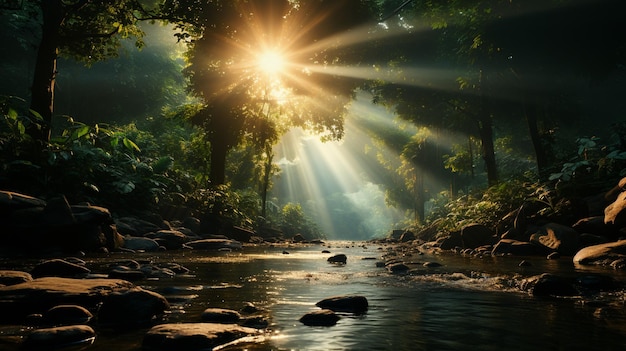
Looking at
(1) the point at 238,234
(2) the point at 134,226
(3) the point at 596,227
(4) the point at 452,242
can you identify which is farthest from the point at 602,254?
(1) the point at 238,234

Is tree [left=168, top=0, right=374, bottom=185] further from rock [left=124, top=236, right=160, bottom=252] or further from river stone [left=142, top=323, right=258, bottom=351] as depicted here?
river stone [left=142, top=323, right=258, bottom=351]

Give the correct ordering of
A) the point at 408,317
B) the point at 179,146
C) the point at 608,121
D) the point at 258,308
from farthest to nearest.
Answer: the point at 608,121 → the point at 179,146 → the point at 258,308 → the point at 408,317

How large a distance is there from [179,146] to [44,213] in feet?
67.9

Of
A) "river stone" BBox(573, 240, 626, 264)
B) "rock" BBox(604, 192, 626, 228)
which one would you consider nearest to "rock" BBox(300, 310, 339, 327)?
"river stone" BBox(573, 240, 626, 264)

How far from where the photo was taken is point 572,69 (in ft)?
68.6

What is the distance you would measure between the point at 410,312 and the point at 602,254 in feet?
20.0

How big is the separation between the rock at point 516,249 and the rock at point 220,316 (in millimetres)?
9526

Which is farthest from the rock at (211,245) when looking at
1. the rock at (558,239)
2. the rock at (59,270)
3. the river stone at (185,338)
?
the river stone at (185,338)

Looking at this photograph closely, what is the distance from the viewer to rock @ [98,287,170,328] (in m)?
3.40

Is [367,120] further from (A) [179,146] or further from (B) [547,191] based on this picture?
(B) [547,191]

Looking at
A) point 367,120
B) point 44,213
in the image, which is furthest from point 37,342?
point 367,120

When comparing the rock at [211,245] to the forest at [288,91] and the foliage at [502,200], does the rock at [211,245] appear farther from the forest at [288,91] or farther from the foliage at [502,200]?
the foliage at [502,200]

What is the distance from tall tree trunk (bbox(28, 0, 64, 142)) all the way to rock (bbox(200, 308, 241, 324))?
11.1 m

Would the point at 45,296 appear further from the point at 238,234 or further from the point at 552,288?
the point at 238,234
